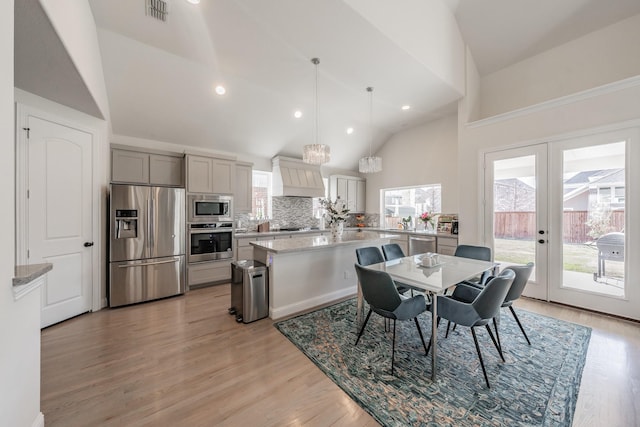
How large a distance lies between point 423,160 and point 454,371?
4.78 meters

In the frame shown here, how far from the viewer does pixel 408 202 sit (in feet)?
21.1

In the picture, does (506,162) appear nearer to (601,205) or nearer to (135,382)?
(601,205)

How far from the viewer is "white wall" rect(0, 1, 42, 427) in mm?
1128

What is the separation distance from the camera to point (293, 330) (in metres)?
2.74

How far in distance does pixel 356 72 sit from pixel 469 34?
7.19ft

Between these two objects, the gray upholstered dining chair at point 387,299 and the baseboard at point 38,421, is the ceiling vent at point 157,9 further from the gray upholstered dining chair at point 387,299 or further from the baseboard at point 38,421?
the baseboard at point 38,421

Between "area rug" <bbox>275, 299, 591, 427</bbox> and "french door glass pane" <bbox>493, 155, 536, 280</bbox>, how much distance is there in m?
1.14

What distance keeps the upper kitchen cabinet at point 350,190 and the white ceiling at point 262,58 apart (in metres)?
1.97

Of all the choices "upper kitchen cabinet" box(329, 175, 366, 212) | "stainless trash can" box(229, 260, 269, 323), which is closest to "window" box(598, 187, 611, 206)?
"stainless trash can" box(229, 260, 269, 323)

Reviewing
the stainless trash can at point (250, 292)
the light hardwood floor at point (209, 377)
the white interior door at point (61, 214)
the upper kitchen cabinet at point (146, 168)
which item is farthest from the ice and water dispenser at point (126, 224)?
the stainless trash can at point (250, 292)

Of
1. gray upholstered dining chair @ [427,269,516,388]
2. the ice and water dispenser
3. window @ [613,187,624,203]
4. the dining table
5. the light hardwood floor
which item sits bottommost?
the light hardwood floor

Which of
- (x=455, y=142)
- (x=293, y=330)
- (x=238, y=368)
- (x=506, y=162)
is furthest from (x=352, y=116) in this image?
(x=238, y=368)

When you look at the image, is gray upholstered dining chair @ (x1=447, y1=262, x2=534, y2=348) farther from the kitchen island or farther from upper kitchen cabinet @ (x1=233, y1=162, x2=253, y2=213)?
upper kitchen cabinet @ (x1=233, y1=162, x2=253, y2=213)

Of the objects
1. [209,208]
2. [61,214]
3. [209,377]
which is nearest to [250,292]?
[209,377]
